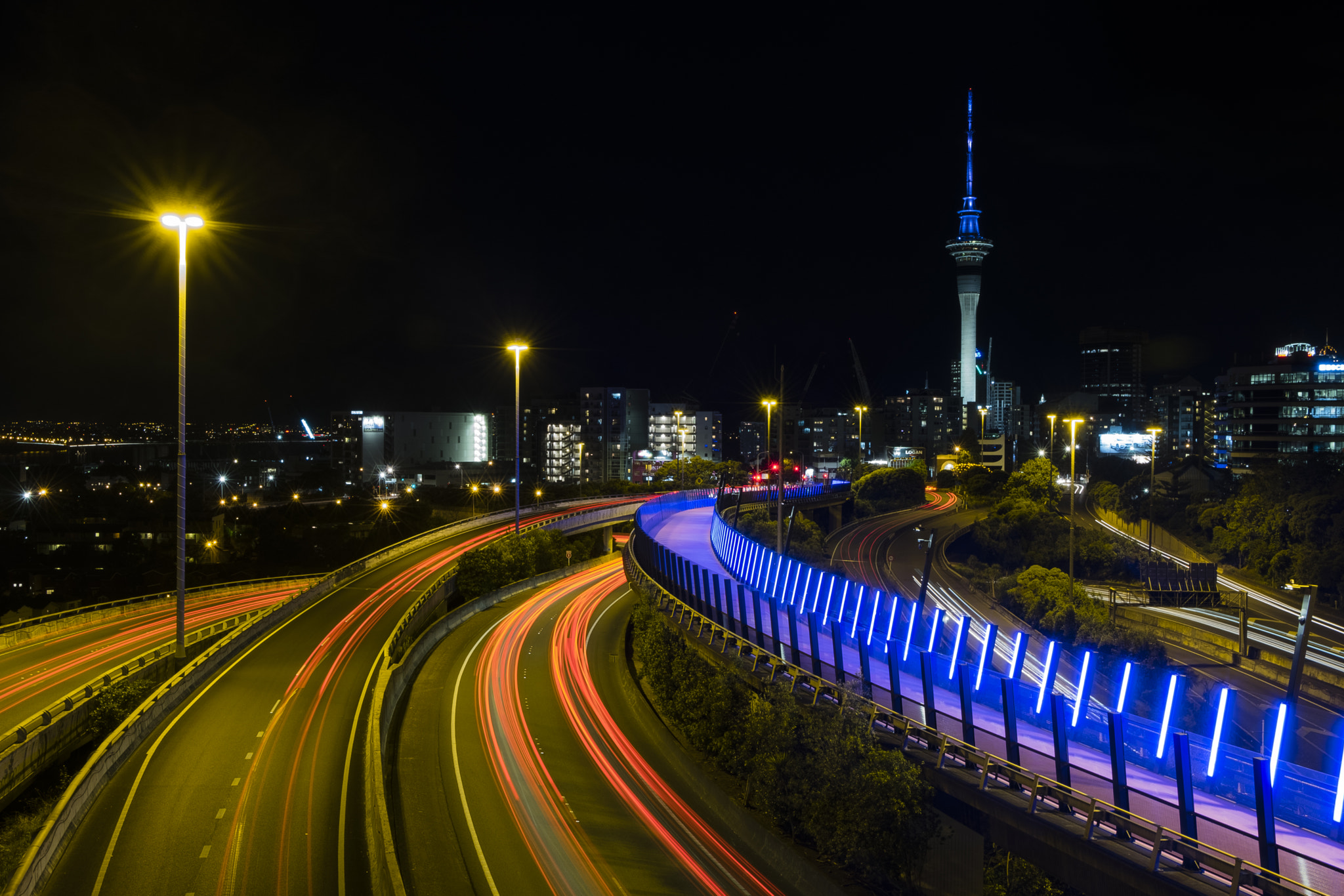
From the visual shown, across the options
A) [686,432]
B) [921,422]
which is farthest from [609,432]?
[921,422]

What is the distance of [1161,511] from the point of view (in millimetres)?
65562

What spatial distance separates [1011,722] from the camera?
12.2 metres

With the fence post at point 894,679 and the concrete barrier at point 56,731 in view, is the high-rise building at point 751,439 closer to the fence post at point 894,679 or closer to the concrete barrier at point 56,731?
the concrete barrier at point 56,731

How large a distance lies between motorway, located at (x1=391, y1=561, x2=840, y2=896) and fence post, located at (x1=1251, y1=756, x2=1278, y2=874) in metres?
6.74

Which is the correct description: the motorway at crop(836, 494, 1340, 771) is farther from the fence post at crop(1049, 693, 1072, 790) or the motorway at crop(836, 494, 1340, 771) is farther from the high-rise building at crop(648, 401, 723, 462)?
the high-rise building at crop(648, 401, 723, 462)

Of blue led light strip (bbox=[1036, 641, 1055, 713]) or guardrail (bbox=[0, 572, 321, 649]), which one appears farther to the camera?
guardrail (bbox=[0, 572, 321, 649])

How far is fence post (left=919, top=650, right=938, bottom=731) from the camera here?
1378 cm

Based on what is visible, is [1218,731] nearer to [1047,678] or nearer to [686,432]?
[1047,678]

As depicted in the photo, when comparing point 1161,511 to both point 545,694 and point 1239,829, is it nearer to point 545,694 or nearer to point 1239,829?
point 545,694

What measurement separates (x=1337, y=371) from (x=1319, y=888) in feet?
297

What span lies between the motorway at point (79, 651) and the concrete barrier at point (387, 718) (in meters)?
7.71

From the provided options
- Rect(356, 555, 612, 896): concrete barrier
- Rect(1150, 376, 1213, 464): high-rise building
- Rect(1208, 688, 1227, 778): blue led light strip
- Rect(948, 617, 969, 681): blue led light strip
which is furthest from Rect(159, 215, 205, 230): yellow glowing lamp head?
Rect(1150, 376, 1213, 464): high-rise building

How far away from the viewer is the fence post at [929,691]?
13781 millimetres

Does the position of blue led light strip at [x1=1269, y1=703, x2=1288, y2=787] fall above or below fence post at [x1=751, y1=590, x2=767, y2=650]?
above
